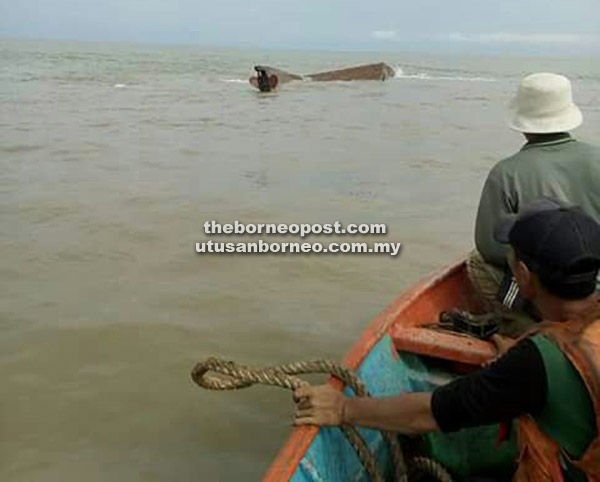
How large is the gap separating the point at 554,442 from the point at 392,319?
1.65m

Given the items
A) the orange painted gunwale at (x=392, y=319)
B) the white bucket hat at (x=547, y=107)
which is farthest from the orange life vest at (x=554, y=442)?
the white bucket hat at (x=547, y=107)

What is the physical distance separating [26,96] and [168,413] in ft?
66.4

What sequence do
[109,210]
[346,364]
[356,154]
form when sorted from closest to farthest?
[346,364]
[109,210]
[356,154]

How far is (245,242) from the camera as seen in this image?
321 inches

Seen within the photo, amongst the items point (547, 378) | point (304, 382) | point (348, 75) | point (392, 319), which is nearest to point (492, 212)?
point (392, 319)

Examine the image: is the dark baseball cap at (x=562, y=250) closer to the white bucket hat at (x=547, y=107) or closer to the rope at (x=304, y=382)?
the rope at (x=304, y=382)

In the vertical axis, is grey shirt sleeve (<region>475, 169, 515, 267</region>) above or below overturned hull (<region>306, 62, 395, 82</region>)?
above

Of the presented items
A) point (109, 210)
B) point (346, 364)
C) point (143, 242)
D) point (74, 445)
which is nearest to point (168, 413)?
point (74, 445)

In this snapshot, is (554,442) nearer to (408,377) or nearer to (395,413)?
(395,413)

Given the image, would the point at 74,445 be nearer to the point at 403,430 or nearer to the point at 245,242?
the point at 403,430

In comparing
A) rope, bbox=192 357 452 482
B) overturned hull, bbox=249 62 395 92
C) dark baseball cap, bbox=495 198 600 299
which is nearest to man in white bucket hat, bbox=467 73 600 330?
rope, bbox=192 357 452 482

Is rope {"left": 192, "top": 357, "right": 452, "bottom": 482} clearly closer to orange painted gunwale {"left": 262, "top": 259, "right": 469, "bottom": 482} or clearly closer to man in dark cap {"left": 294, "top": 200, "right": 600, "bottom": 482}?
orange painted gunwale {"left": 262, "top": 259, "right": 469, "bottom": 482}

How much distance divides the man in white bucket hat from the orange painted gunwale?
554 millimetres

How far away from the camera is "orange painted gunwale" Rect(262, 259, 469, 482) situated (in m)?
2.54
